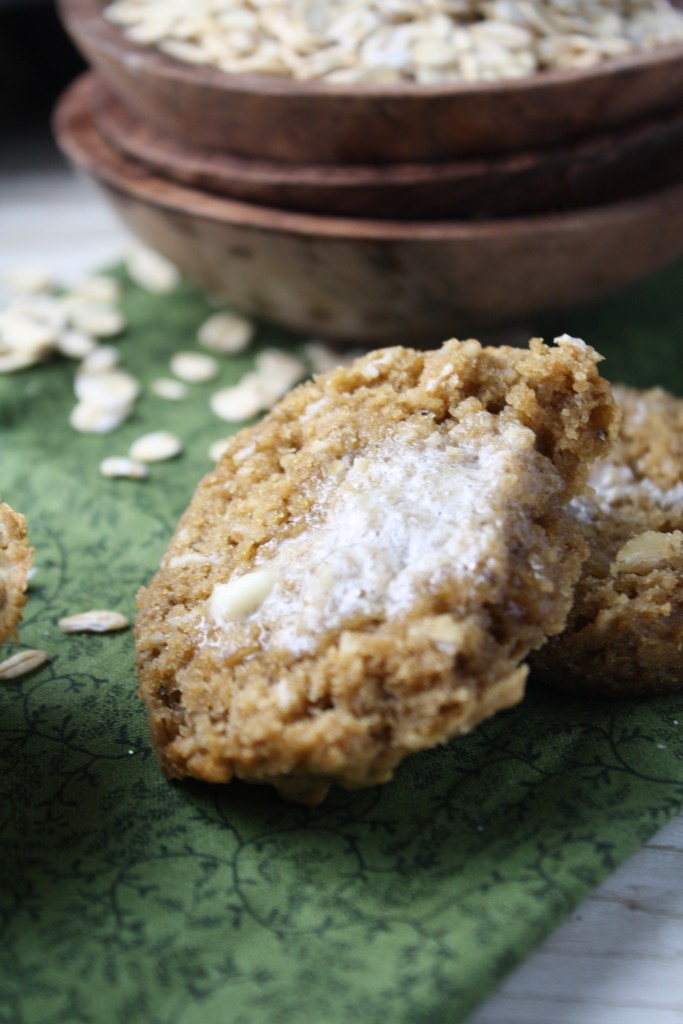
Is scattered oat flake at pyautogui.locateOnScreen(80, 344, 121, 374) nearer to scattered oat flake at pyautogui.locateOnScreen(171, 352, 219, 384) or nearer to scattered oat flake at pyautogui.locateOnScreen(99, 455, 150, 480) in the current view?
scattered oat flake at pyautogui.locateOnScreen(171, 352, 219, 384)

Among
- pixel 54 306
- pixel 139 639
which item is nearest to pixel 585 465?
pixel 139 639

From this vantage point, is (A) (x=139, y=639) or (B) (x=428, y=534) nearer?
(B) (x=428, y=534)

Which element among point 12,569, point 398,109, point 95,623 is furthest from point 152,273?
point 12,569

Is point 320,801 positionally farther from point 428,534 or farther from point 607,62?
point 607,62

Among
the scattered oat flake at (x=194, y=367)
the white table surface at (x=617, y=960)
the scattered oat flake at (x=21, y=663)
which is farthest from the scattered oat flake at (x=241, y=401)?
the white table surface at (x=617, y=960)

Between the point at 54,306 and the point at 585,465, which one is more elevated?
the point at 585,465

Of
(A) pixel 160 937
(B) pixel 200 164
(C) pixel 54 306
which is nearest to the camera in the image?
(A) pixel 160 937

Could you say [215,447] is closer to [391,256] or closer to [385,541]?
[391,256]

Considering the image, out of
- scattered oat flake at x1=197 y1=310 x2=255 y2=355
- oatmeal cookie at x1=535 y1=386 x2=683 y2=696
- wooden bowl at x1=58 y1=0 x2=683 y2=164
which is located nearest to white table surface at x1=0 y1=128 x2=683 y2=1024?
oatmeal cookie at x1=535 y1=386 x2=683 y2=696
